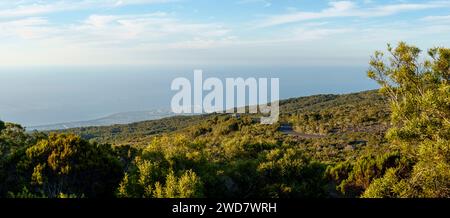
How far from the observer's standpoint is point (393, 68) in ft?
44.1

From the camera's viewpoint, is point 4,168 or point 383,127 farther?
point 383,127

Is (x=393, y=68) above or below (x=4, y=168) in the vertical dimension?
above

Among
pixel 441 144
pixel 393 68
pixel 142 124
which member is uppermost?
pixel 393 68

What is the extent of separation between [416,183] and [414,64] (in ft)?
15.7

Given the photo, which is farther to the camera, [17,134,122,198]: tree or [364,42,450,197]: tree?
[17,134,122,198]: tree

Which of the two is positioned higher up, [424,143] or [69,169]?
[424,143]

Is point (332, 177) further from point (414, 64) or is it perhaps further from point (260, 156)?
point (414, 64)

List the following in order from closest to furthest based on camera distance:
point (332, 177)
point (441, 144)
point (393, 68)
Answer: point (441, 144), point (393, 68), point (332, 177)

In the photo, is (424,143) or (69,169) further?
(69,169)

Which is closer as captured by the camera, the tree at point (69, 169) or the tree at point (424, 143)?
the tree at point (424, 143)
